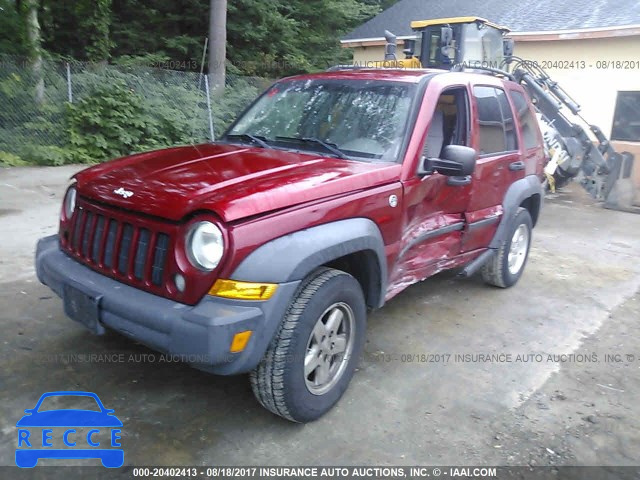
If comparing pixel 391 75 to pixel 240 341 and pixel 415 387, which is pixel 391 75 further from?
pixel 240 341

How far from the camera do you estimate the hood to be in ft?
8.93

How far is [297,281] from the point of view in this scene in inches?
109

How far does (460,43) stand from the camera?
1035 cm

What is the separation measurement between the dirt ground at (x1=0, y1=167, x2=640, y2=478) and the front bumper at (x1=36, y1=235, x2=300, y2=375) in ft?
1.92

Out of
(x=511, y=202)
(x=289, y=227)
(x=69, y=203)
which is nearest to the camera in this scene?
(x=289, y=227)

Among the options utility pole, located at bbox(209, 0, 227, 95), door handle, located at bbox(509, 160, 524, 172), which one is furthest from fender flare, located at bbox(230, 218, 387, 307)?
utility pole, located at bbox(209, 0, 227, 95)

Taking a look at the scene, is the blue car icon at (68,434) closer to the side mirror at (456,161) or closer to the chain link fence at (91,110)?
the side mirror at (456,161)

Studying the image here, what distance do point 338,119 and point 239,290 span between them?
174cm

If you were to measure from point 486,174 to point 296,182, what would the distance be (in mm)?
2142

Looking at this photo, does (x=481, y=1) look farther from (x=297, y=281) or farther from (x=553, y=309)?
(x=297, y=281)

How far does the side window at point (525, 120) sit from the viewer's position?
528 centimetres

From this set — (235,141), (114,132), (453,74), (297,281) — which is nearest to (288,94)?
(235,141)

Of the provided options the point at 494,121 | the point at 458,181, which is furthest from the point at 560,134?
the point at 458,181

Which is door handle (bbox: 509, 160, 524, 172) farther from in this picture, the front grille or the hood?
the front grille
